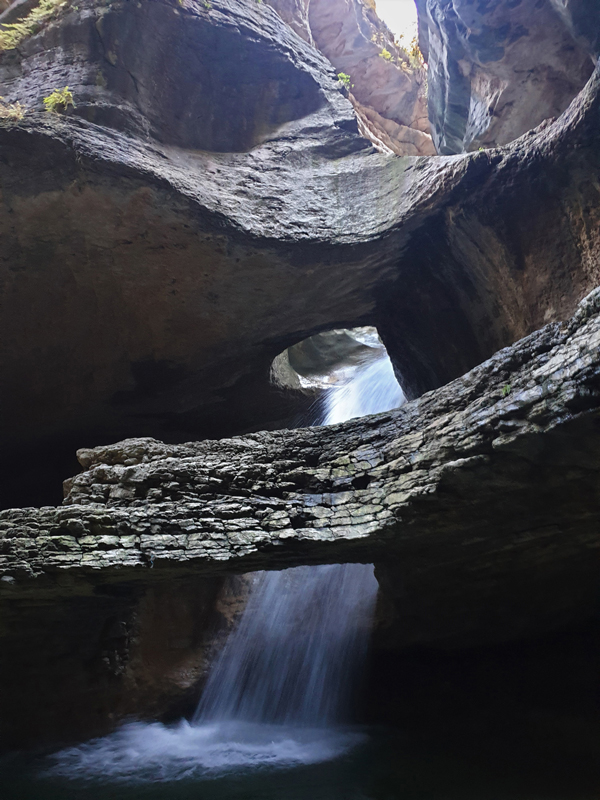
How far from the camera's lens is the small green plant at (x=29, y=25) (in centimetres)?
862

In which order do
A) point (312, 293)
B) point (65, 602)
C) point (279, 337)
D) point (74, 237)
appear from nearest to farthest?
point (65, 602) < point (74, 237) < point (312, 293) < point (279, 337)

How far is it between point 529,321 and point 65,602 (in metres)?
7.14

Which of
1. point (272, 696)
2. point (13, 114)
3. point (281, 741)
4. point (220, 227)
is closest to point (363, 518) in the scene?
point (281, 741)

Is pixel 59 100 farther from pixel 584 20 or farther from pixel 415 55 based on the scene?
pixel 415 55

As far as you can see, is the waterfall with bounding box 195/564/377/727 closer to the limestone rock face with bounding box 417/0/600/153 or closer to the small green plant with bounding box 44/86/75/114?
the limestone rock face with bounding box 417/0/600/153

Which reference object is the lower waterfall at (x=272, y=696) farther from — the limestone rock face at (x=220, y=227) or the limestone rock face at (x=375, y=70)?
the limestone rock face at (x=375, y=70)

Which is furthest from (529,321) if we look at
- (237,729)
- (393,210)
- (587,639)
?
(237,729)

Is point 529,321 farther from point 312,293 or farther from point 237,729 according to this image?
point 237,729

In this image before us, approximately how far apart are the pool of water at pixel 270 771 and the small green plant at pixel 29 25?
1156 centimetres

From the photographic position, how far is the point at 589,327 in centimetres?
360

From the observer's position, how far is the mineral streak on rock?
12.8 feet

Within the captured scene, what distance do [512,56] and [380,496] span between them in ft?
27.2

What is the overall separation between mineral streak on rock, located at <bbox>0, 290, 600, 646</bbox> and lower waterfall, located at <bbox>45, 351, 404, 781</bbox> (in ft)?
9.77

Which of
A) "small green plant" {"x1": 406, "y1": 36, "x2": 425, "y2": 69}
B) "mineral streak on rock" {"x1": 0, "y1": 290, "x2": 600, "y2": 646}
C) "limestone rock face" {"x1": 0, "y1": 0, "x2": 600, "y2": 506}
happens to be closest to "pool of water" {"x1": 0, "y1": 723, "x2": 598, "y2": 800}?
"mineral streak on rock" {"x1": 0, "y1": 290, "x2": 600, "y2": 646}
